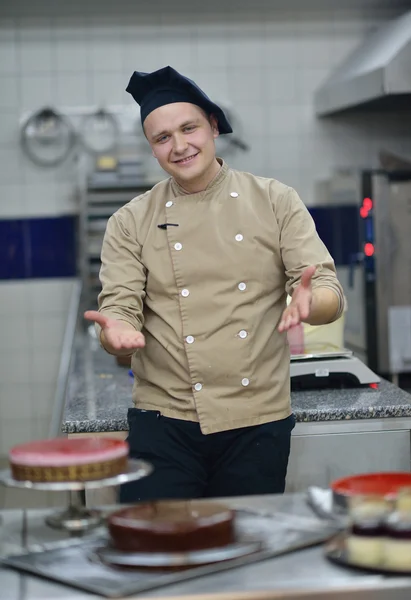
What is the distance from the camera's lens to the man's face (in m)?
2.10

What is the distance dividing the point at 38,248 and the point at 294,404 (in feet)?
12.0

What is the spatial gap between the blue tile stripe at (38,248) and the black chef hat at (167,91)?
13.3 ft

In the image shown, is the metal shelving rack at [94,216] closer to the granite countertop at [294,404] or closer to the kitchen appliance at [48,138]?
the kitchen appliance at [48,138]

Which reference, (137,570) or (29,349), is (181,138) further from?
(29,349)

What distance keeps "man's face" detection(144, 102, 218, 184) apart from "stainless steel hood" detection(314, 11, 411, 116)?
2.91 m

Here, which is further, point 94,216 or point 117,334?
point 94,216

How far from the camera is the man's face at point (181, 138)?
2100 mm

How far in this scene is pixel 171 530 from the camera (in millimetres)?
1258

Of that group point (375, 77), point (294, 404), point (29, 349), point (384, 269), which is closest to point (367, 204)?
point (384, 269)

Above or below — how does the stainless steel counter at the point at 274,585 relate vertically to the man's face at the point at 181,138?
below

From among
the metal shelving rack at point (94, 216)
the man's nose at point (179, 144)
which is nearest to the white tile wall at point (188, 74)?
the metal shelving rack at point (94, 216)

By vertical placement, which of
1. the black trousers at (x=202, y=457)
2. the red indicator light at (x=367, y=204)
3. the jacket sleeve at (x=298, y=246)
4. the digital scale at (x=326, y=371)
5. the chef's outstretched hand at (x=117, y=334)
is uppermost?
the red indicator light at (x=367, y=204)

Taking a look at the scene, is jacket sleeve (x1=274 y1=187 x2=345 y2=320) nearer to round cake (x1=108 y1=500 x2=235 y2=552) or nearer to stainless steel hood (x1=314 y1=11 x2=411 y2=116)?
round cake (x1=108 y1=500 x2=235 y2=552)

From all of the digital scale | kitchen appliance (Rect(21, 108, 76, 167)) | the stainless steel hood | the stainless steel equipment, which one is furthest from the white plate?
kitchen appliance (Rect(21, 108, 76, 167))
